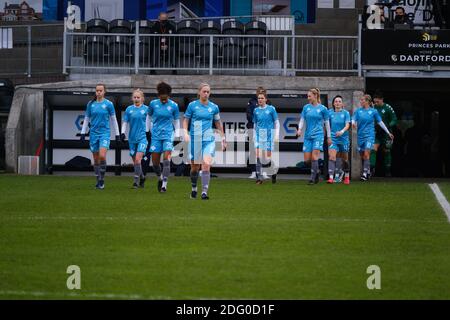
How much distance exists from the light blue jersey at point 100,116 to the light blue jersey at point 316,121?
15.5ft

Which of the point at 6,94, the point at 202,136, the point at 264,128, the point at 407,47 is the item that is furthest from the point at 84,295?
the point at 6,94

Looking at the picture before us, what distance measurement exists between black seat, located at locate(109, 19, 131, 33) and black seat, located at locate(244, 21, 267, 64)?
3.24 meters

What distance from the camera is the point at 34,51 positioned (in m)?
31.2

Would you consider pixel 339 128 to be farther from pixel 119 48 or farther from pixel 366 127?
pixel 119 48

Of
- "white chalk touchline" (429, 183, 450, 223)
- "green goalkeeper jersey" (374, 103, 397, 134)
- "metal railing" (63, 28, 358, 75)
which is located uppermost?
"metal railing" (63, 28, 358, 75)

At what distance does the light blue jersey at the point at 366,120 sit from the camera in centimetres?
2775

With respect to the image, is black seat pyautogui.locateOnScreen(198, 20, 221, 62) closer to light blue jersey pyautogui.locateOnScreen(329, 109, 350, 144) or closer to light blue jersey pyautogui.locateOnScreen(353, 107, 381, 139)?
light blue jersey pyautogui.locateOnScreen(329, 109, 350, 144)

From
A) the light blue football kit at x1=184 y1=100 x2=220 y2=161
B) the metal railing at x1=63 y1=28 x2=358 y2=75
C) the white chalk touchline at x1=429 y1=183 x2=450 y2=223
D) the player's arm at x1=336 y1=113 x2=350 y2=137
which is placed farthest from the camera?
the metal railing at x1=63 y1=28 x2=358 y2=75

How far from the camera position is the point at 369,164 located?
92.7ft

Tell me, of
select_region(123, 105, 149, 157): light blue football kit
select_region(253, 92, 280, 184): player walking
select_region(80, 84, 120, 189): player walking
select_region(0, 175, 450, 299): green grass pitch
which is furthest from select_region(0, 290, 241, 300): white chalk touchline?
select_region(253, 92, 280, 184): player walking

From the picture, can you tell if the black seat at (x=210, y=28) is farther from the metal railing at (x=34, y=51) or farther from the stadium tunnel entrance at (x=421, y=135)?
the stadium tunnel entrance at (x=421, y=135)

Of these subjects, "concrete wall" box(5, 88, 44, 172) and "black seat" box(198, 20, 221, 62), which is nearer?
"concrete wall" box(5, 88, 44, 172)

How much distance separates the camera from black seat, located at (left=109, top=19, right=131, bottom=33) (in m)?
30.7

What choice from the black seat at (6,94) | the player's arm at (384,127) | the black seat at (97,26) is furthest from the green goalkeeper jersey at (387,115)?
the black seat at (6,94)
